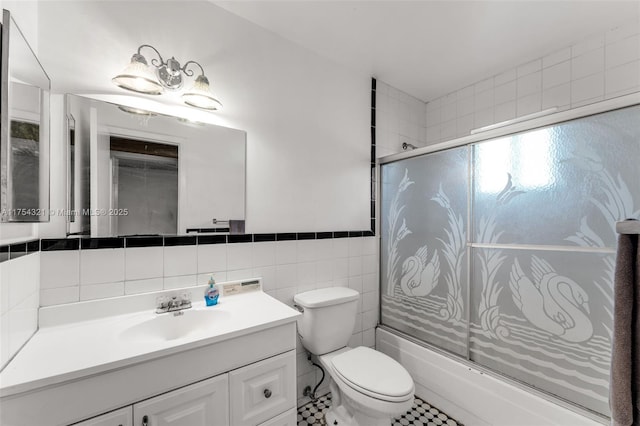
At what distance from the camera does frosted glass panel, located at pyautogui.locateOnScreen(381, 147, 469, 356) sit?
1.66m

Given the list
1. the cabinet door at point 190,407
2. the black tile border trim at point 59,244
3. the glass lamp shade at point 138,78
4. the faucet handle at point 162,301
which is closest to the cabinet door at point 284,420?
the cabinet door at point 190,407

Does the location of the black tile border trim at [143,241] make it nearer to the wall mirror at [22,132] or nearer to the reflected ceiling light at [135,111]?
the wall mirror at [22,132]

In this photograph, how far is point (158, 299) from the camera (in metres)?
1.23

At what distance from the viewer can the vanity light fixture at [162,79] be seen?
1.19 m

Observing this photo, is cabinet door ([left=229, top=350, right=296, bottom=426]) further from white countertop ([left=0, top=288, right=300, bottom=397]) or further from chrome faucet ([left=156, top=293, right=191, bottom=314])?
chrome faucet ([left=156, top=293, right=191, bottom=314])

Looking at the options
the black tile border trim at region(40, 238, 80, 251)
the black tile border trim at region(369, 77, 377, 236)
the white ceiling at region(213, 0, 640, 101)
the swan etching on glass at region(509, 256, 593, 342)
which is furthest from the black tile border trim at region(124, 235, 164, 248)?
the swan etching on glass at region(509, 256, 593, 342)

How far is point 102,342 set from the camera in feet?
2.98

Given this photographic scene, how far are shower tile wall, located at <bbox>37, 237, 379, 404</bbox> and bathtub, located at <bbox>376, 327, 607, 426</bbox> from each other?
40cm


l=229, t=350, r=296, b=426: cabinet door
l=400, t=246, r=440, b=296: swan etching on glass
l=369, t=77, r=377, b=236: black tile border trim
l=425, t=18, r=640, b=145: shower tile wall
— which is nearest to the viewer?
l=229, t=350, r=296, b=426: cabinet door

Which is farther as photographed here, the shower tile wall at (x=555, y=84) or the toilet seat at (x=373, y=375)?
the shower tile wall at (x=555, y=84)

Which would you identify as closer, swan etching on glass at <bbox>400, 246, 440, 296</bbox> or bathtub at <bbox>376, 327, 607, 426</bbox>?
bathtub at <bbox>376, 327, 607, 426</bbox>

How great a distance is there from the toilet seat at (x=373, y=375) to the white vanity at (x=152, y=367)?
13.5 inches

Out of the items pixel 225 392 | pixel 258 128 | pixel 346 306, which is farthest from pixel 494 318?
pixel 258 128

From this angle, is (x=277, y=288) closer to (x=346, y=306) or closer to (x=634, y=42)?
(x=346, y=306)
